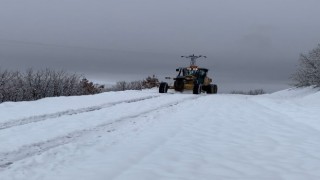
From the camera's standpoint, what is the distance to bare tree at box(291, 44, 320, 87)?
3459cm

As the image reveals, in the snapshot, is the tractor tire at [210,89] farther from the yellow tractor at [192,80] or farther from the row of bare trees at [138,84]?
the row of bare trees at [138,84]

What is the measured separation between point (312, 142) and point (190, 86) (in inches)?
1022

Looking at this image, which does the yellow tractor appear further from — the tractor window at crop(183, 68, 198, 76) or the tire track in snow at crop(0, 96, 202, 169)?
the tire track in snow at crop(0, 96, 202, 169)

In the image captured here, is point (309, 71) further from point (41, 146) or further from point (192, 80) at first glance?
point (41, 146)

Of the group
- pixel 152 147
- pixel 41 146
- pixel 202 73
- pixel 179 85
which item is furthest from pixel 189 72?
pixel 41 146

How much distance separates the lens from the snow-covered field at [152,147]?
6.12 meters

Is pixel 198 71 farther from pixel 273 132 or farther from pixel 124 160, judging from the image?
pixel 124 160

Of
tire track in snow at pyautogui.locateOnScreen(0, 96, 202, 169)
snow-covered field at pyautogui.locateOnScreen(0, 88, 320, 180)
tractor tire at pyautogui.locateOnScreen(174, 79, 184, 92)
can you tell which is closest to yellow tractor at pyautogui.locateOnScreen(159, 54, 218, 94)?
tractor tire at pyautogui.locateOnScreen(174, 79, 184, 92)

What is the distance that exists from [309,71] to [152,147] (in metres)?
30.3

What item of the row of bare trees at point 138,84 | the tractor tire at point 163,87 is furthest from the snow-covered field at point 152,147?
the row of bare trees at point 138,84

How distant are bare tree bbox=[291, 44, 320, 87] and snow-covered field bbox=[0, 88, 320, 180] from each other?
22.8m

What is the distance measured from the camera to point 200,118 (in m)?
12.9

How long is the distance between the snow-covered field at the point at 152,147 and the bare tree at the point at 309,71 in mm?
22755

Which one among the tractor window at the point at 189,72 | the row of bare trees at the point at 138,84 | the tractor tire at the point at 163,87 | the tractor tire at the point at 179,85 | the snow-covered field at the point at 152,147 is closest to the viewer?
the snow-covered field at the point at 152,147
